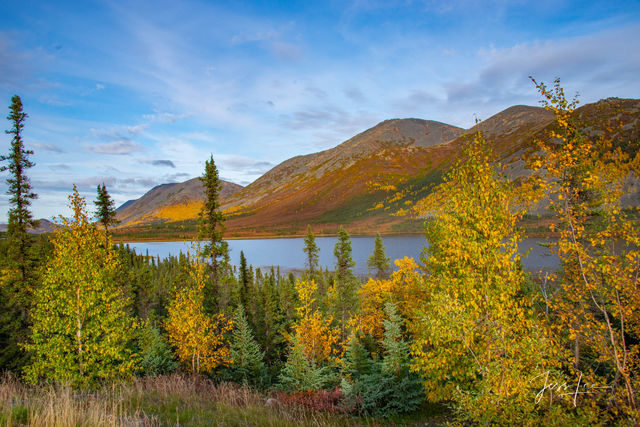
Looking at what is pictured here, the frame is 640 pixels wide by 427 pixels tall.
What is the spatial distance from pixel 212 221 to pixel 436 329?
25.5m

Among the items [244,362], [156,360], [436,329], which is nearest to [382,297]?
[244,362]

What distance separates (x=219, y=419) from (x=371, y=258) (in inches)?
1651

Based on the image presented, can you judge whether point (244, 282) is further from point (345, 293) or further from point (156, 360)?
point (156, 360)

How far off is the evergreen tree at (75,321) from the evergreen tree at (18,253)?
36.7ft

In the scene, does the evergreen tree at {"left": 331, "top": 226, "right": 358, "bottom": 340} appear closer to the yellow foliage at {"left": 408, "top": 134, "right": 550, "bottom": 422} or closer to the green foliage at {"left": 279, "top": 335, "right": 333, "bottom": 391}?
the green foliage at {"left": 279, "top": 335, "right": 333, "bottom": 391}

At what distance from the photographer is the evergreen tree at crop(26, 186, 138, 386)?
14.9 metres

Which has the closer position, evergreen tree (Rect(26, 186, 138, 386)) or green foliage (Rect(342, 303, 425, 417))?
evergreen tree (Rect(26, 186, 138, 386))

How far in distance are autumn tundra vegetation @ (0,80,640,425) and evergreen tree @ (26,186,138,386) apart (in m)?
0.09

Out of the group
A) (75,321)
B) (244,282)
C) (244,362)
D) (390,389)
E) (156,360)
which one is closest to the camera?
(75,321)

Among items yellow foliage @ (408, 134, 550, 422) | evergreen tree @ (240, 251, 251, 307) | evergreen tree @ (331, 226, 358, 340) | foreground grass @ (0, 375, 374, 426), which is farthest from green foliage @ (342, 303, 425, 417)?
evergreen tree @ (240, 251, 251, 307)

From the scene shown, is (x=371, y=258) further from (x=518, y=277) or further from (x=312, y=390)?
(x=518, y=277)

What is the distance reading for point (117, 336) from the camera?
51.1 ft

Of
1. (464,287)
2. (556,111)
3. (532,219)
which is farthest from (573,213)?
(532,219)

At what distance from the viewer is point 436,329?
1008cm
